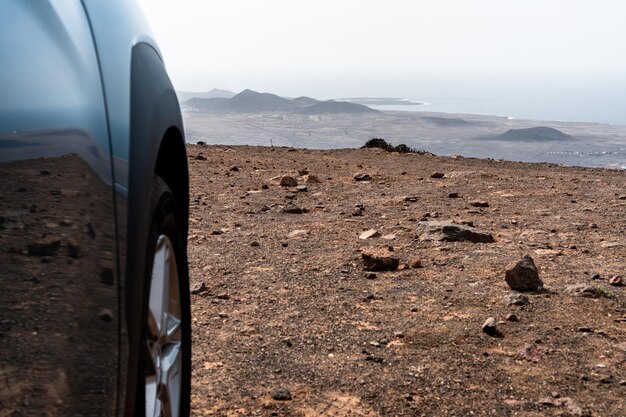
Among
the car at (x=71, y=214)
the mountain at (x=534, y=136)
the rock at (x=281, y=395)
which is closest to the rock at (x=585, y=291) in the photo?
the rock at (x=281, y=395)

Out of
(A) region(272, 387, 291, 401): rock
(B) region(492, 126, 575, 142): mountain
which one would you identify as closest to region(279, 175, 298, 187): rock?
(A) region(272, 387, 291, 401): rock

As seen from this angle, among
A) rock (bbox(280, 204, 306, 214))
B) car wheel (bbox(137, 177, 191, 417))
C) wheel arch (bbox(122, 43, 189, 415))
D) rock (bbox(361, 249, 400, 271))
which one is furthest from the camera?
rock (bbox(280, 204, 306, 214))

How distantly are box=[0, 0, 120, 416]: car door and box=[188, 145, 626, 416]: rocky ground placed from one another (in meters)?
1.89

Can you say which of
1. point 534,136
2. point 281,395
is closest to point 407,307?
point 281,395

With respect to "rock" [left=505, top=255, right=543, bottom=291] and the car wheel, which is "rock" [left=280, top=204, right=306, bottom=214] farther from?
the car wheel

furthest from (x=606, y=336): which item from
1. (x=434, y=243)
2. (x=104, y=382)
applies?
(x=104, y=382)

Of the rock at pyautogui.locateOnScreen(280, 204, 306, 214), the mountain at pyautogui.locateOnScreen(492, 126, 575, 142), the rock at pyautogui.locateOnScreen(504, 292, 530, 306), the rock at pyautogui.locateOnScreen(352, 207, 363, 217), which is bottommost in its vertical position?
the mountain at pyautogui.locateOnScreen(492, 126, 575, 142)

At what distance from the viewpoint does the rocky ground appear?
11.5 ft

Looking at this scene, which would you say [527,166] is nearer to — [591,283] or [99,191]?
[591,283]

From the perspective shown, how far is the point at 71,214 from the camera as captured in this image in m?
1.48

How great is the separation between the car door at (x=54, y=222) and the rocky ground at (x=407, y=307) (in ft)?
6.21

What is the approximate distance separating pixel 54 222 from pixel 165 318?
32.6 inches

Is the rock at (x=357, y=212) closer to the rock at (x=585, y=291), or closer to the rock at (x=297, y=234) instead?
the rock at (x=297, y=234)

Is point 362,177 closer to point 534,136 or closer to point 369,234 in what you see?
point 369,234
